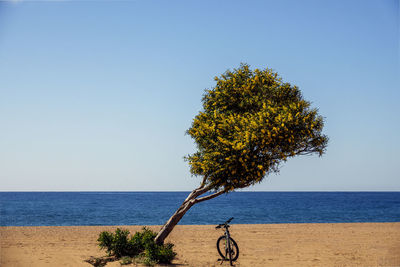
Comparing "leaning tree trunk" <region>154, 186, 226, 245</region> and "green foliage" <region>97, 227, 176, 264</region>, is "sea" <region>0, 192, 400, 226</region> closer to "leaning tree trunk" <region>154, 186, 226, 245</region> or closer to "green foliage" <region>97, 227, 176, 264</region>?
"green foliage" <region>97, 227, 176, 264</region>

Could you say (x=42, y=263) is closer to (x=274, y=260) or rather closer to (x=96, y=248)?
(x=96, y=248)

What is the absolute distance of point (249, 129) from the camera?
14062 mm

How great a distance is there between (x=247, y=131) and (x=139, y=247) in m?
7.36

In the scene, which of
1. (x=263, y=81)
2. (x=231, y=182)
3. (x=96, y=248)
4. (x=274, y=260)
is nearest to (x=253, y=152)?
(x=231, y=182)

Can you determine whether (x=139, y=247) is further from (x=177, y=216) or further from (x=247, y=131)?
(x=247, y=131)

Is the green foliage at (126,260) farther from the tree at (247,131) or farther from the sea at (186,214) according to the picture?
the sea at (186,214)

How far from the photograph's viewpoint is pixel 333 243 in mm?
22500

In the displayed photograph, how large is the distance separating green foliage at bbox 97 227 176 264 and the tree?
59 cm

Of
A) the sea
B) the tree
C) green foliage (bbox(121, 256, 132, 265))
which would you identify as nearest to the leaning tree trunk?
the tree

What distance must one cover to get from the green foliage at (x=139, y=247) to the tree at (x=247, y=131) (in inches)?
23.4

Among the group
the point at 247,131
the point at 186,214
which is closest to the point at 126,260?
the point at 247,131

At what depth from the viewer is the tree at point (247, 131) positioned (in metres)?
14.0

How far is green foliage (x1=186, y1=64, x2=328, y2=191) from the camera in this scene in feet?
45.9

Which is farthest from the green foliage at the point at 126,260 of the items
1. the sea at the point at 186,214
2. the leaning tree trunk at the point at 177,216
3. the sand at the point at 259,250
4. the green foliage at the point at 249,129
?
the sea at the point at 186,214
